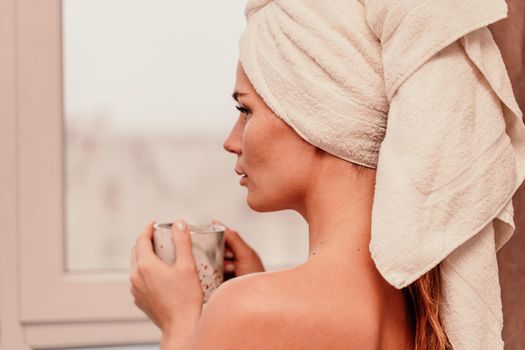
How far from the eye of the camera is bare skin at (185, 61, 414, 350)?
Result: 702 millimetres

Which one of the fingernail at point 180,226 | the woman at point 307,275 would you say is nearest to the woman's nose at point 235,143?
the woman at point 307,275

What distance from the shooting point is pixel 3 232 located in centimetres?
119

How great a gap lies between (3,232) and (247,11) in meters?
0.61

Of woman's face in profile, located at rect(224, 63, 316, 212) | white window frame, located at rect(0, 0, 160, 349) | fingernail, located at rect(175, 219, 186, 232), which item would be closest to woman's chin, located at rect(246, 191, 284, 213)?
woman's face in profile, located at rect(224, 63, 316, 212)

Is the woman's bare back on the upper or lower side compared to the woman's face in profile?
lower

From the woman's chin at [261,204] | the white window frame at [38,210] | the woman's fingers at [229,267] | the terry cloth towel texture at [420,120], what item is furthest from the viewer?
the white window frame at [38,210]

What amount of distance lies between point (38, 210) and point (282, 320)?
2.12ft

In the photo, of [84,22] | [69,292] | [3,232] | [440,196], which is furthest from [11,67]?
[440,196]

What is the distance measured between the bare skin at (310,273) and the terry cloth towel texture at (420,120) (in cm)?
3

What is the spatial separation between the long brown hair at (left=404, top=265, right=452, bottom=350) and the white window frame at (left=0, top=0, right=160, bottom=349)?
0.61 meters

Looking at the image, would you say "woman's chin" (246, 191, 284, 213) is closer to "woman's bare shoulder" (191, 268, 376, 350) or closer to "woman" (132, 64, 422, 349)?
"woman" (132, 64, 422, 349)

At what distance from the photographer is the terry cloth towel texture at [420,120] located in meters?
0.70

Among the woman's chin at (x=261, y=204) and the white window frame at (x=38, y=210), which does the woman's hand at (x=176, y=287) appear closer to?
the woman's chin at (x=261, y=204)

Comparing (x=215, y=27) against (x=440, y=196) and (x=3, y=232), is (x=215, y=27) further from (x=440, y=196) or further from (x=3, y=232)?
(x=440, y=196)
